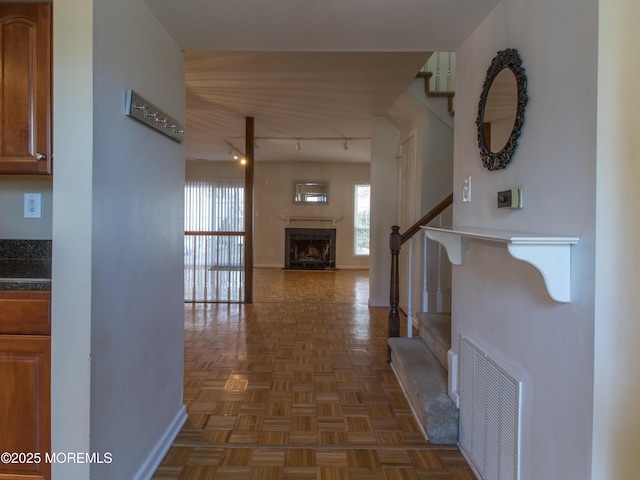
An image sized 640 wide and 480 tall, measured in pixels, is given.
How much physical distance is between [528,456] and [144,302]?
4.92ft

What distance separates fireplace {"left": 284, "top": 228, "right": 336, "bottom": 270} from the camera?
884cm

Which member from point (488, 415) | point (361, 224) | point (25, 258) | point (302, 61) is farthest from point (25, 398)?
point (361, 224)

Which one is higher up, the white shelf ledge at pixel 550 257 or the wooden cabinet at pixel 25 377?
the white shelf ledge at pixel 550 257

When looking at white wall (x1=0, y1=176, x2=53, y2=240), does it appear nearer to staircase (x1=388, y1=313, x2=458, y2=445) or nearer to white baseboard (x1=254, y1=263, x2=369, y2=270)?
staircase (x1=388, y1=313, x2=458, y2=445)

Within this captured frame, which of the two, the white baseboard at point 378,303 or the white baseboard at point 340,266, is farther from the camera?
the white baseboard at point 340,266

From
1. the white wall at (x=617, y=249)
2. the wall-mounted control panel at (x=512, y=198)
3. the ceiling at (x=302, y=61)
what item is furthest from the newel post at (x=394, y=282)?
the white wall at (x=617, y=249)

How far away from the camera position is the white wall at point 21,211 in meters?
1.84

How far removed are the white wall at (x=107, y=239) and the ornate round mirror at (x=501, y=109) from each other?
138cm

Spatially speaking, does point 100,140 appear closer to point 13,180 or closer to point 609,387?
point 13,180

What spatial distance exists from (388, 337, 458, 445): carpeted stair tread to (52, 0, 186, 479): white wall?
4.24ft

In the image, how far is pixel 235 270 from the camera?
17.7 feet

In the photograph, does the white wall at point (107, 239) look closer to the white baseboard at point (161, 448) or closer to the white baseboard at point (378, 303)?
the white baseboard at point (161, 448)

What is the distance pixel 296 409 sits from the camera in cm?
221

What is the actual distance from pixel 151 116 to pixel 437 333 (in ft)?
6.75
